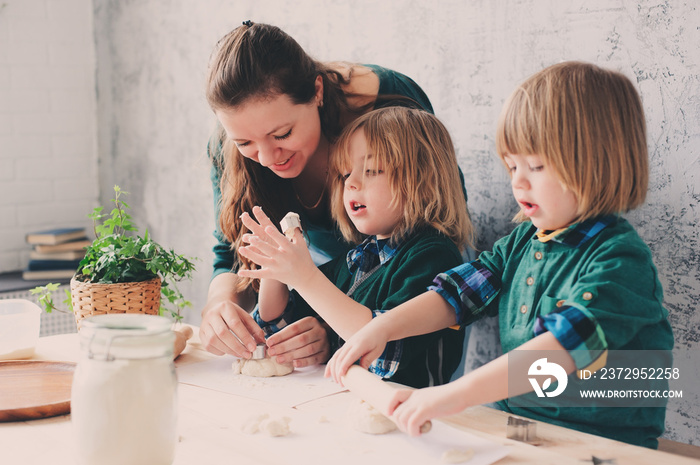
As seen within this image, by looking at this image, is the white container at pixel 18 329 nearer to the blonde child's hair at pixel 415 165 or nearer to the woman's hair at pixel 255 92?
the woman's hair at pixel 255 92

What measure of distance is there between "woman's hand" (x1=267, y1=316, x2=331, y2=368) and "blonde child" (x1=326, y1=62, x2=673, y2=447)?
18cm

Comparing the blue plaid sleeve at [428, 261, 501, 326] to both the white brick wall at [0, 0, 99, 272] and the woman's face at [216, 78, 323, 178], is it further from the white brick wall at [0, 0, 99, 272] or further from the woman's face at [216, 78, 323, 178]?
the white brick wall at [0, 0, 99, 272]

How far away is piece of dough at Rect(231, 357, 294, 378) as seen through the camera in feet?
3.86

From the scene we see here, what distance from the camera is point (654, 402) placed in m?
1.08

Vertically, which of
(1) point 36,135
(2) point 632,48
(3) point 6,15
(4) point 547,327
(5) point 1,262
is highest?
(3) point 6,15

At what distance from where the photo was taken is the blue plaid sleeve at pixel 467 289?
1.19 metres

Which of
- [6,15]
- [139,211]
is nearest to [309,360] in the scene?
[139,211]

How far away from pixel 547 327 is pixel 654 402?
0.32 meters

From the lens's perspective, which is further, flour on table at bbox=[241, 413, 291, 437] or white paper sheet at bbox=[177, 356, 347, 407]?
white paper sheet at bbox=[177, 356, 347, 407]

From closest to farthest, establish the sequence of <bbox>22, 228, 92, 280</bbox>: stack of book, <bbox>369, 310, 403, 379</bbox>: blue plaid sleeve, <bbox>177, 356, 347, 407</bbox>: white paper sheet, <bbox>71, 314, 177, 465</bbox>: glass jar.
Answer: <bbox>71, 314, 177, 465</bbox>: glass jar
<bbox>177, 356, 347, 407</bbox>: white paper sheet
<bbox>369, 310, 403, 379</bbox>: blue plaid sleeve
<bbox>22, 228, 92, 280</bbox>: stack of book

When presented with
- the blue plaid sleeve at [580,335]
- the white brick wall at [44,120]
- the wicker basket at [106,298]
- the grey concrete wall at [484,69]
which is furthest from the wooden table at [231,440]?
the white brick wall at [44,120]

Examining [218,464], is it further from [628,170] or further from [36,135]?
[36,135]

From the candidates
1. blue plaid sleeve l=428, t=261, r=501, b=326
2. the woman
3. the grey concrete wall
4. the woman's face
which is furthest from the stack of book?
blue plaid sleeve l=428, t=261, r=501, b=326

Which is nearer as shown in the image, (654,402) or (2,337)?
(654,402)
